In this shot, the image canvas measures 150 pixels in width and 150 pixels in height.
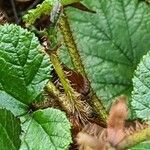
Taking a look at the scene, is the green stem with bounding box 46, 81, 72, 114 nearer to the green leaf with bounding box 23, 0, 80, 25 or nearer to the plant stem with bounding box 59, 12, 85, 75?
the plant stem with bounding box 59, 12, 85, 75

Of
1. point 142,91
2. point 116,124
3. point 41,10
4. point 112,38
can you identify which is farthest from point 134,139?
point 112,38

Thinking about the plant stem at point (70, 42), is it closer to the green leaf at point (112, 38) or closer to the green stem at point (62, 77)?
the green stem at point (62, 77)

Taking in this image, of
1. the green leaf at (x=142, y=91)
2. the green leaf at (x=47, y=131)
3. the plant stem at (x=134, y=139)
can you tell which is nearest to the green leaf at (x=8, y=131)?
the green leaf at (x=47, y=131)

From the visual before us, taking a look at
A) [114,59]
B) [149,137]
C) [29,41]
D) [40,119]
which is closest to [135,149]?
[149,137]

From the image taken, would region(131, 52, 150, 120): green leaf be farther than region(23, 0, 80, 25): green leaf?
No

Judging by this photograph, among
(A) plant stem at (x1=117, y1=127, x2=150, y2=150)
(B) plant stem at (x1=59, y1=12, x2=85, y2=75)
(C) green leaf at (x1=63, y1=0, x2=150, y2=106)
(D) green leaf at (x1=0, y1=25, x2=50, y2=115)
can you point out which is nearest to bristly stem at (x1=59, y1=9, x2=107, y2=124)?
(B) plant stem at (x1=59, y1=12, x2=85, y2=75)

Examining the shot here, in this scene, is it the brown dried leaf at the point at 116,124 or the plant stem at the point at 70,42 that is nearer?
the brown dried leaf at the point at 116,124

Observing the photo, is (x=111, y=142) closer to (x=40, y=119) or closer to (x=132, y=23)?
(x=40, y=119)
